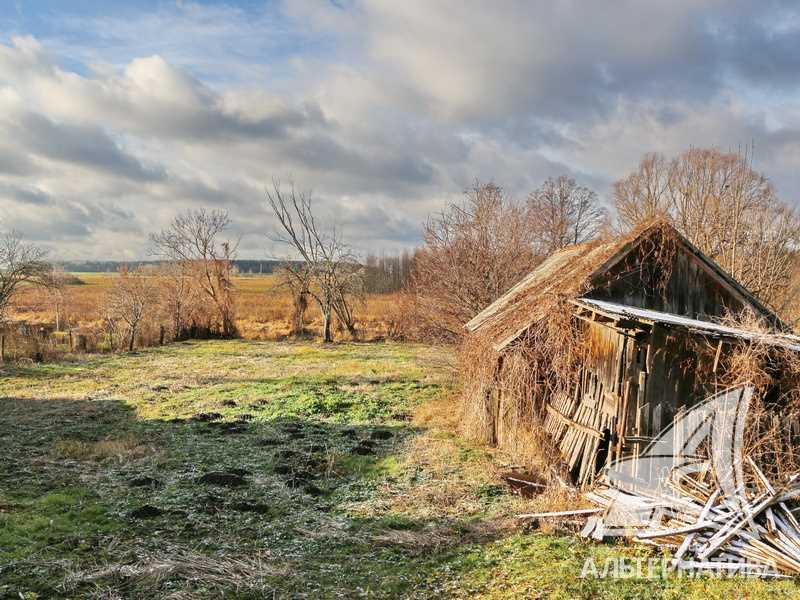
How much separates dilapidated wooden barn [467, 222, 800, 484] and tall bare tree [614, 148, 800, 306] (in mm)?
1700

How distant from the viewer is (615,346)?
931 centimetres

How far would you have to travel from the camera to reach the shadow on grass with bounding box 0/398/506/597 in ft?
21.5

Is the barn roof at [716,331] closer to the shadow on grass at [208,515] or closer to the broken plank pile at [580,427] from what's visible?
the broken plank pile at [580,427]

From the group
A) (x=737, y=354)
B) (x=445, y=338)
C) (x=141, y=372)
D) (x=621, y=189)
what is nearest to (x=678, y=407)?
(x=737, y=354)

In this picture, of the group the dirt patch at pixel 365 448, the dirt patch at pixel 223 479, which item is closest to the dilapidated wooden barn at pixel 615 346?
the dirt patch at pixel 365 448

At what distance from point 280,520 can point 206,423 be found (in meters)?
7.04

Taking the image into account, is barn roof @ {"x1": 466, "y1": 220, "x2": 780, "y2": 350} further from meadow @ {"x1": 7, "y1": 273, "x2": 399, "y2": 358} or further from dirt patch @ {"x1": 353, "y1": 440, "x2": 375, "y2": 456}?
meadow @ {"x1": 7, "y1": 273, "x2": 399, "y2": 358}

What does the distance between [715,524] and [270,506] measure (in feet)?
22.0

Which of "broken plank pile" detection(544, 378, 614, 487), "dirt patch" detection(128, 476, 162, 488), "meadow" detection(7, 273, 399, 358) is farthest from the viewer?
"meadow" detection(7, 273, 399, 358)

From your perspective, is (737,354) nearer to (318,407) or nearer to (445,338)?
(318,407)

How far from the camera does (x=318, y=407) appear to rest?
16109 millimetres

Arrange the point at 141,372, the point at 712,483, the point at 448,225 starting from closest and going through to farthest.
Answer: the point at 712,483 → the point at 141,372 → the point at 448,225

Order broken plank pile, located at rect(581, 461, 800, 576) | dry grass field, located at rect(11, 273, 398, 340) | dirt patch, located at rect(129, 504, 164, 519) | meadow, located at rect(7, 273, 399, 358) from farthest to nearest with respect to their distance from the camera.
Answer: dry grass field, located at rect(11, 273, 398, 340), meadow, located at rect(7, 273, 399, 358), dirt patch, located at rect(129, 504, 164, 519), broken plank pile, located at rect(581, 461, 800, 576)

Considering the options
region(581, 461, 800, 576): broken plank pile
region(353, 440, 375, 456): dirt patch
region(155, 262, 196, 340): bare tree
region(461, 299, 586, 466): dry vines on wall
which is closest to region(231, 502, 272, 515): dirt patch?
region(353, 440, 375, 456): dirt patch
